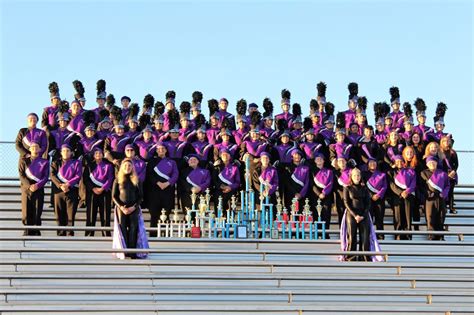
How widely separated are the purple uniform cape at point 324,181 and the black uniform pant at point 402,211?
1163 mm

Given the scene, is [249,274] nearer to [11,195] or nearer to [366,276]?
[366,276]

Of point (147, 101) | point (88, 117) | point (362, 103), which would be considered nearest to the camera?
point (88, 117)

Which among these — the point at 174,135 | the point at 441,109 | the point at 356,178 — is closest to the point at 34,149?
the point at 174,135

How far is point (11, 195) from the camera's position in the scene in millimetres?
19906

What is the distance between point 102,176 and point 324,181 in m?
3.87

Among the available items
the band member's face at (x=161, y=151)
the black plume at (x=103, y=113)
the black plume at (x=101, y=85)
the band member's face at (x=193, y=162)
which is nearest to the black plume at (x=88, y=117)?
the black plume at (x=103, y=113)

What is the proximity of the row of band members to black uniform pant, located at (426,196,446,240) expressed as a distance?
0.06 feet

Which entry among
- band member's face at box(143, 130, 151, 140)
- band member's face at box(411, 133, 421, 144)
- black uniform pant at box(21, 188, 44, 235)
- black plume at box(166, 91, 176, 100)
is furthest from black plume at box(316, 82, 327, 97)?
black uniform pant at box(21, 188, 44, 235)

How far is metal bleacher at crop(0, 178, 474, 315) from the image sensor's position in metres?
14.7

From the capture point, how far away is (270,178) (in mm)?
18578

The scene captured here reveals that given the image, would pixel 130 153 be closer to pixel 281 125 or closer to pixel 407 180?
pixel 281 125

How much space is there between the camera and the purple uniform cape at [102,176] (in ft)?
59.2

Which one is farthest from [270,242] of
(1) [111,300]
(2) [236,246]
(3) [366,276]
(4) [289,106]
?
(4) [289,106]

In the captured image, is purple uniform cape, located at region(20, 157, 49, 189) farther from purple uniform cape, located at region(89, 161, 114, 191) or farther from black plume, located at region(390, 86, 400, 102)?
black plume, located at region(390, 86, 400, 102)
